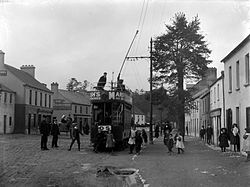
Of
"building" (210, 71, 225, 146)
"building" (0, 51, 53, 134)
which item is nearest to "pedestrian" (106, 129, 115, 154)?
"building" (210, 71, 225, 146)

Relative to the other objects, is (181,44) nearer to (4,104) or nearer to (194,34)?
(194,34)

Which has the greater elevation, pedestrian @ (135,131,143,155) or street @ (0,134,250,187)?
pedestrian @ (135,131,143,155)

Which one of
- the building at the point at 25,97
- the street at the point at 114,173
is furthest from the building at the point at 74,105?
the street at the point at 114,173

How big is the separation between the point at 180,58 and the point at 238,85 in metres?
12.4

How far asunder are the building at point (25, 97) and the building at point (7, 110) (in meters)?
0.86

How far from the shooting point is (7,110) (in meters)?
45.7

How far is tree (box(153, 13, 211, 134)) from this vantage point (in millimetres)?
34031

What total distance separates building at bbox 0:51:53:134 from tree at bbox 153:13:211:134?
61.9ft

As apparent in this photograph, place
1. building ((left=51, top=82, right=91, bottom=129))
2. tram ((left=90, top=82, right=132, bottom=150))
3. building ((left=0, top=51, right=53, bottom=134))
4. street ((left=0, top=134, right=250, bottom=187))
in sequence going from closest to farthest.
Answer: street ((left=0, top=134, right=250, bottom=187))
tram ((left=90, top=82, right=132, bottom=150))
building ((left=0, top=51, right=53, bottom=134))
building ((left=51, top=82, right=91, bottom=129))

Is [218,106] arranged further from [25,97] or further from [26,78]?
[26,78]

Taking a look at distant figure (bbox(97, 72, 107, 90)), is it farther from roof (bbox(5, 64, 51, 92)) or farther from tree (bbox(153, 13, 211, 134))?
roof (bbox(5, 64, 51, 92))

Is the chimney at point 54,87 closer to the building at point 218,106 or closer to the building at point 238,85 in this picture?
the building at point 218,106

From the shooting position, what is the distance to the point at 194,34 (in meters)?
34.6

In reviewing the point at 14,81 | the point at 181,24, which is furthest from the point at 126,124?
the point at 14,81
